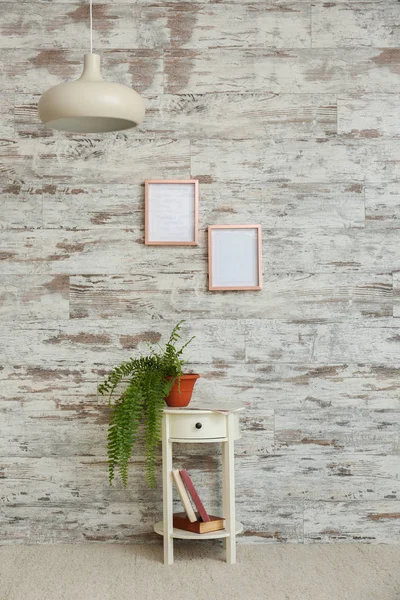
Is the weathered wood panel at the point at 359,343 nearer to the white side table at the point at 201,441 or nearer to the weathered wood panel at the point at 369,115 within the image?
the white side table at the point at 201,441

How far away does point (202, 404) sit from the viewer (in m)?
3.64

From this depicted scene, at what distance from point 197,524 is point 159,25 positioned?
2423mm

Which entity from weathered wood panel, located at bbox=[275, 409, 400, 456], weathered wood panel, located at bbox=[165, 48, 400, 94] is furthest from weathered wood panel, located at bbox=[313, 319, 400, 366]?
weathered wood panel, located at bbox=[165, 48, 400, 94]

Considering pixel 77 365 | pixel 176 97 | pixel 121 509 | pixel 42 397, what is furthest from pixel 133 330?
pixel 176 97

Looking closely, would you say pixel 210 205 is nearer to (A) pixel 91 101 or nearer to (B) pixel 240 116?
(B) pixel 240 116

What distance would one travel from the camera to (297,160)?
12.6ft

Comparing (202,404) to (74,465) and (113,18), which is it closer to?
(74,465)

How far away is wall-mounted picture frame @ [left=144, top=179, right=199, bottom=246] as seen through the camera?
3791 millimetres

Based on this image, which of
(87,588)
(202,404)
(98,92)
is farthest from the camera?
(202,404)

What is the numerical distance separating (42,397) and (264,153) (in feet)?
5.37

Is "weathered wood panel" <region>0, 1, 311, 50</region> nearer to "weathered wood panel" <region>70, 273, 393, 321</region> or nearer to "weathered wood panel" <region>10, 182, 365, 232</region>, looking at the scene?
"weathered wood panel" <region>10, 182, 365, 232</region>

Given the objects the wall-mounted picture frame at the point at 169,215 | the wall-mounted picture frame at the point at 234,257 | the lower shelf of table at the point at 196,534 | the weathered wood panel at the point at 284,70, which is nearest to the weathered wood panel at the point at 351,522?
the lower shelf of table at the point at 196,534

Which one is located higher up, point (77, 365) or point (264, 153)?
point (264, 153)

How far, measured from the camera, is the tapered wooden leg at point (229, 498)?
3447mm
